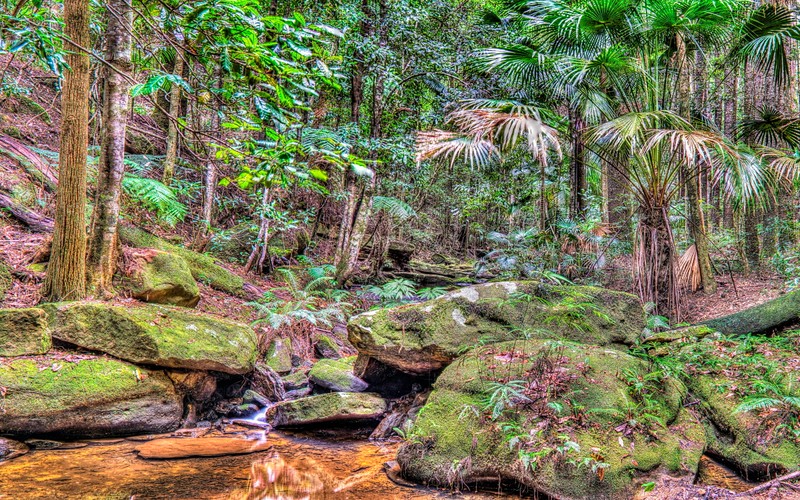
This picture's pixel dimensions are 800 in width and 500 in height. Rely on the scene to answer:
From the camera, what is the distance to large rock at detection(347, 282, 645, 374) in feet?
16.6

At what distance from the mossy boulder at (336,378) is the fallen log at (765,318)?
193 inches

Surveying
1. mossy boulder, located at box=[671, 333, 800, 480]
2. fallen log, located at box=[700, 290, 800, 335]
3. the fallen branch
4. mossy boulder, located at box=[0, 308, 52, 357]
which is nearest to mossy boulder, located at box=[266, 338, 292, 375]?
mossy boulder, located at box=[0, 308, 52, 357]

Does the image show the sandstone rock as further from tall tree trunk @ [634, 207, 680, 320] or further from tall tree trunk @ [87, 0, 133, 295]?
tall tree trunk @ [634, 207, 680, 320]

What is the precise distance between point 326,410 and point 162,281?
310 cm

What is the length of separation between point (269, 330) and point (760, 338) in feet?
21.5

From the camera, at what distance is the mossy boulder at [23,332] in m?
4.13

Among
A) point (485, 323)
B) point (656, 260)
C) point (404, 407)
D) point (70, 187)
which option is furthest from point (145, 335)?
point (656, 260)

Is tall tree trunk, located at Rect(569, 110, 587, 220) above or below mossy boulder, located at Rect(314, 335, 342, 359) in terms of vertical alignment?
above

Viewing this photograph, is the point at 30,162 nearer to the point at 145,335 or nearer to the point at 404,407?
the point at 145,335

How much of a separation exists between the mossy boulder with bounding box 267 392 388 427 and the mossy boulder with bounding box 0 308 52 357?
2431 mm

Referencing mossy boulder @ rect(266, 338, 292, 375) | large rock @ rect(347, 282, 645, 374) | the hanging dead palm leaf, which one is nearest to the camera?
large rock @ rect(347, 282, 645, 374)

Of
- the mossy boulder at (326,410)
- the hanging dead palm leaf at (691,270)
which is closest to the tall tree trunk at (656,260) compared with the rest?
the hanging dead palm leaf at (691,270)

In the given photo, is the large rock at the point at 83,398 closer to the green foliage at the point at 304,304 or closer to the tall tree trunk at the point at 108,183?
the tall tree trunk at the point at 108,183

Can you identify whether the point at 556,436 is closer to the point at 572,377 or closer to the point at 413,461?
the point at 572,377
